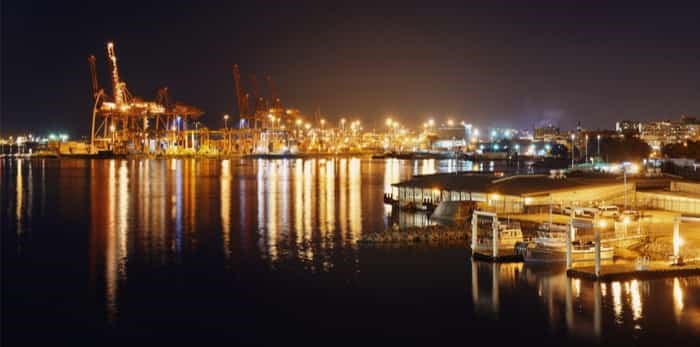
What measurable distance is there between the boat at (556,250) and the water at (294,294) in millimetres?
507

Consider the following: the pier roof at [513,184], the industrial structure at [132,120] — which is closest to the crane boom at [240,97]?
the industrial structure at [132,120]

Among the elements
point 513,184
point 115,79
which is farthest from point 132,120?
point 513,184

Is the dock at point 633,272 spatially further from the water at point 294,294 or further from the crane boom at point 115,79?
the crane boom at point 115,79

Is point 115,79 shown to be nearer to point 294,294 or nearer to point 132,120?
point 132,120

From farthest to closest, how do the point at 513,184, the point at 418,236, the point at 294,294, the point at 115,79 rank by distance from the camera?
the point at 115,79
the point at 513,184
the point at 418,236
the point at 294,294

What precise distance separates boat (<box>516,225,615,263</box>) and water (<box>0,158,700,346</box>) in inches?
20.0

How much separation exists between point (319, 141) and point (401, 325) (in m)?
123

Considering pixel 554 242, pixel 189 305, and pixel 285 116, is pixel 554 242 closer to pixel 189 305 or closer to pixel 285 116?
pixel 189 305

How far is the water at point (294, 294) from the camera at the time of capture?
540 inches

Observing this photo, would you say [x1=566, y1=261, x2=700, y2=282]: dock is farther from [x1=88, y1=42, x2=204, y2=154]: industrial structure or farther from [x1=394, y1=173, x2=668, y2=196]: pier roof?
[x1=88, y1=42, x2=204, y2=154]: industrial structure

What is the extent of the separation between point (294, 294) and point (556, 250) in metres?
6.25

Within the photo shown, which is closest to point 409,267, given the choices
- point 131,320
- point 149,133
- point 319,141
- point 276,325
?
point 276,325

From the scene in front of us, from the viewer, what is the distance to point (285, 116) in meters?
124

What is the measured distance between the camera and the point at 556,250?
18.2 m
